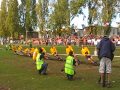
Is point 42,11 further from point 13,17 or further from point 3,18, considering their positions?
point 3,18

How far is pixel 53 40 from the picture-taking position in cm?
8338

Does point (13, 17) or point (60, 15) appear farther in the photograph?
point (13, 17)

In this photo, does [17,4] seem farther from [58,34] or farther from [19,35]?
[58,34]

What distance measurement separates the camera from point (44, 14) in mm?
101500

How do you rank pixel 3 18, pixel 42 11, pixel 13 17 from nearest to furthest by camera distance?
1. pixel 42 11
2. pixel 13 17
3. pixel 3 18

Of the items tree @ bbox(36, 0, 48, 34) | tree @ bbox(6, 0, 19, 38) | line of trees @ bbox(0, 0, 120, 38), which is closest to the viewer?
line of trees @ bbox(0, 0, 120, 38)

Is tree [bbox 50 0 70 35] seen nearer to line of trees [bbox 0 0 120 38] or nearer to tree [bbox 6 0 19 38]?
line of trees [bbox 0 0 120 38]

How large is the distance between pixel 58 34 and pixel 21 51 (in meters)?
56.2

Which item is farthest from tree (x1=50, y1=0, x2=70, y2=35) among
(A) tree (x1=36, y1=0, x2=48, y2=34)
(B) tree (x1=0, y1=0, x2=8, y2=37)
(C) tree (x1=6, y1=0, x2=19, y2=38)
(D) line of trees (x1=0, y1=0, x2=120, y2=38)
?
(B) tree (x1=0, y1=0, x2=8, y2=37)

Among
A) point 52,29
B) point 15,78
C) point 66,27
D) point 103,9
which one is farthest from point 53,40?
point 15,78

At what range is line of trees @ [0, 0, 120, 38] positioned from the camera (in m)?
60.7

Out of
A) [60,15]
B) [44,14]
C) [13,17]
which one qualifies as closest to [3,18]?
[13,17]

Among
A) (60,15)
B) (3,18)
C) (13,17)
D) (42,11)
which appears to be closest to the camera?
(60,15)

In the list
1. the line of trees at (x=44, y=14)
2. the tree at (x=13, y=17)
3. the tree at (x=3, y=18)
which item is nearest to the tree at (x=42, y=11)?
the line of trees at (x=44, y=14)
